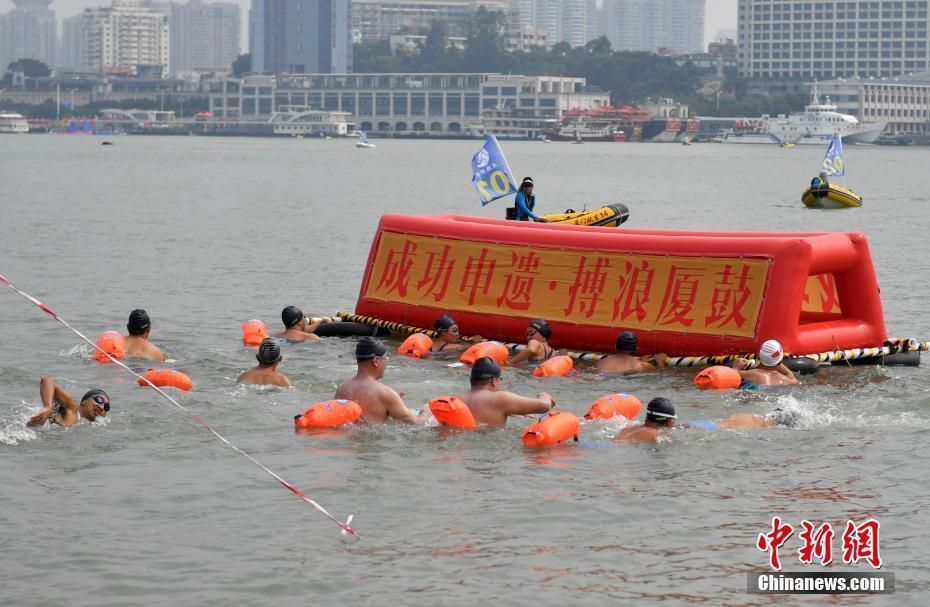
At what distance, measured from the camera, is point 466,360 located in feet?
62.5

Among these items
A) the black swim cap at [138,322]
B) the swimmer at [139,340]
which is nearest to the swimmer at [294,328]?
the swimmer at [139,340]

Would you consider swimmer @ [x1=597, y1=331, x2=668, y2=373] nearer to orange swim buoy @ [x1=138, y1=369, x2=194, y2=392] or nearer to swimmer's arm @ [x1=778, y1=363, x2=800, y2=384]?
swimmer's arm @ [x1=778, y1=363, x2=800, y2=384]

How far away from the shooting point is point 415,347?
19.8m

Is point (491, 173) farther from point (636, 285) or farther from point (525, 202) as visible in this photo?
point (636, 285)

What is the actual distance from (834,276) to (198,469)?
9410mm

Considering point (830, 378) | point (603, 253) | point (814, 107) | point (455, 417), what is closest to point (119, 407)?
point (455, 417)

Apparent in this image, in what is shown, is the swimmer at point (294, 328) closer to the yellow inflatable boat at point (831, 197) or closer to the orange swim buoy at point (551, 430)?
the orange swim buoy at point (551, 430)

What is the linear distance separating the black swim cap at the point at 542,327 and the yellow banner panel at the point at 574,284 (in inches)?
24.7

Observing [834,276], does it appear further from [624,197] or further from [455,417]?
[624,197]

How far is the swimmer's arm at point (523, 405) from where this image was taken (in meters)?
15.0

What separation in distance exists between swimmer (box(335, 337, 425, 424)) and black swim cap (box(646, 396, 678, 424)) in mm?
2247

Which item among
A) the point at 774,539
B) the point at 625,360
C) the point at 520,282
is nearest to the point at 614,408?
the point at 625,360

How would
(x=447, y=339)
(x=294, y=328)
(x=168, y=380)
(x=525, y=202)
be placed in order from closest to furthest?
(x=168, y=380)
(x=447, y=339)
(x=294, y=328)
(x=525, y=202)
